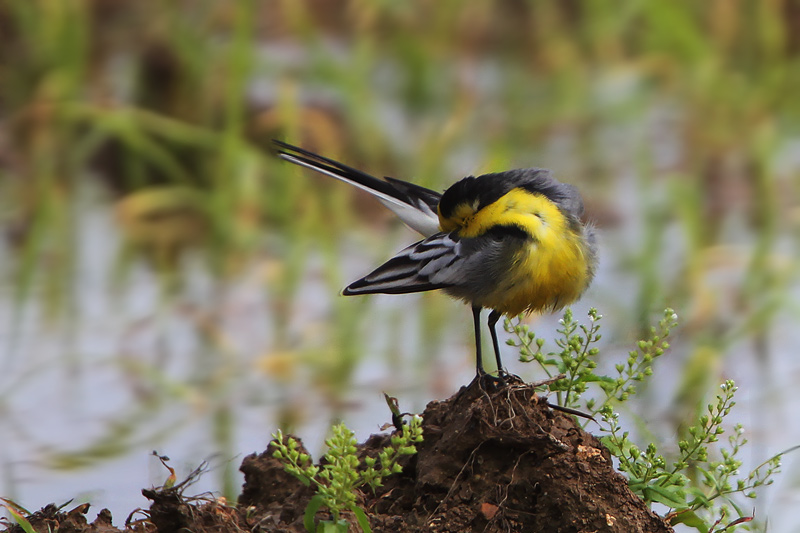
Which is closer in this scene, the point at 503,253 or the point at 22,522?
the point at 22,522

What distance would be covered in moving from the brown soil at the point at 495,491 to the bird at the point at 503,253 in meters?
0.12

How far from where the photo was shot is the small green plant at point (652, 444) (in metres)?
1.82

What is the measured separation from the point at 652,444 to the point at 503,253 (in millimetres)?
367

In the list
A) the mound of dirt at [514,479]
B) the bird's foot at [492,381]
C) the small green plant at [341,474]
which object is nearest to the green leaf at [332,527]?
the small green plant at [341,474]

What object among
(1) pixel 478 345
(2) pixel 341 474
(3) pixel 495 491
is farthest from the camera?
(1) pixel 478 345

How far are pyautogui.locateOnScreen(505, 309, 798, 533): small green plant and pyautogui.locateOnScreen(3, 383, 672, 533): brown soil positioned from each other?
0.08 m

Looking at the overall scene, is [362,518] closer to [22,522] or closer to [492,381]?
[492,381]

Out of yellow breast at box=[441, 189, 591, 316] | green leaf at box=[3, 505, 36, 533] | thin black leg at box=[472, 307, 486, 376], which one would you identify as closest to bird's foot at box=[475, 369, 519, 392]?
thin black leg at box=[472, 307, 486, 376]

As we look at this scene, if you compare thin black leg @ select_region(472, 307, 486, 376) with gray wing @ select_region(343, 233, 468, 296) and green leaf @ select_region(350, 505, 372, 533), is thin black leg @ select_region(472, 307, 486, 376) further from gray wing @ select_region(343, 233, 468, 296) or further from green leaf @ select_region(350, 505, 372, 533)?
green leaf @ select_region(350, 505, 372, 533)

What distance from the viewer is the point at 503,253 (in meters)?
1.91

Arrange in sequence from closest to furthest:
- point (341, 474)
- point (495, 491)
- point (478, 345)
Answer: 1. point (341, 474)
2. point (495, 491)
3. point (478, 345)

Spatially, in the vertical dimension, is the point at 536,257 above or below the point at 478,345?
above

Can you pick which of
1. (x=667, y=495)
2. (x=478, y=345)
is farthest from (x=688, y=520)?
(x=478, y=345)

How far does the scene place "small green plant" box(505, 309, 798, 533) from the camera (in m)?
1.82
